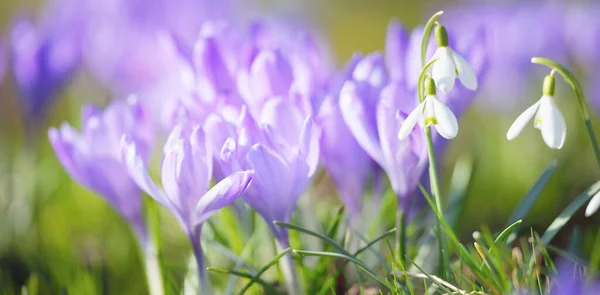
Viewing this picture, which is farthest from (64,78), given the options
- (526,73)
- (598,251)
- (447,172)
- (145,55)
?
(526,73)

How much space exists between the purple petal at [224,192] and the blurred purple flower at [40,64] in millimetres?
636

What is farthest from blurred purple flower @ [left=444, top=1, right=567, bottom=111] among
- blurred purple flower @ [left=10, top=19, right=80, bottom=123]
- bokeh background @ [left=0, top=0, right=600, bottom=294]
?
blurred purple flower @ [left=10, top=19, right=80, bottom=123]

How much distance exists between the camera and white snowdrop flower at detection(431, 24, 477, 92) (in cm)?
55

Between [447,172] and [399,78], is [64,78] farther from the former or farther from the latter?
[447,172]

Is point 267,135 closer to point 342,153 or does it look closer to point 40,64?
point 342,153

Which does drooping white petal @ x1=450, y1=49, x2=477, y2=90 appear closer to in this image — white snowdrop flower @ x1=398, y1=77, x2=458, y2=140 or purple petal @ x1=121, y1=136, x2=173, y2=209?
white snowdrop flower @ x1=398, y1=77, x2=458, y2=140

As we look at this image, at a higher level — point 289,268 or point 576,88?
point 576,88

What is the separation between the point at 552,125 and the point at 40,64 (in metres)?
0.91

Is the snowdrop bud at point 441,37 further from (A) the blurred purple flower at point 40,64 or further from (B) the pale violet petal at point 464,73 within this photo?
(A) the blurred purple flower at point 40,64

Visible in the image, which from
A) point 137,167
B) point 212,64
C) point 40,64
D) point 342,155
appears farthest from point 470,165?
point 40,64

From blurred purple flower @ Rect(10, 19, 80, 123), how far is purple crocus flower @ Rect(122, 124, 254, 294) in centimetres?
57

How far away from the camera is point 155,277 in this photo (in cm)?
81

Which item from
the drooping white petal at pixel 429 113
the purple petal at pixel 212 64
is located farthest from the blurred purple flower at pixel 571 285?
the purple petal at pixel 212 64

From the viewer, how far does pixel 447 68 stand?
1.80ft
